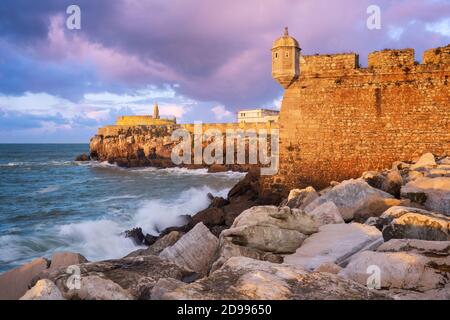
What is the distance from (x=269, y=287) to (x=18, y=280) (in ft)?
11.8

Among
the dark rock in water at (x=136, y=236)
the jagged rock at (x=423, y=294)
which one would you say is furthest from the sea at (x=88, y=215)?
the jagged rock at (x=423, y=294)

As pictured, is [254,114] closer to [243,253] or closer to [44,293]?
[243,253]

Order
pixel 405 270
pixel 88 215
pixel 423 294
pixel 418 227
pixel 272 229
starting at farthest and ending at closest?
1. pixel 88 215
2. pixel 272 229
3. pixel 418 227
4. pixel 405 270
5. pixel 423 294

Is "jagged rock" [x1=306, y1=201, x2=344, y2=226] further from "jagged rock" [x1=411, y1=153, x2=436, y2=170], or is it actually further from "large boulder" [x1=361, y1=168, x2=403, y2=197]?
"jagged rock" [x1=411, y1=153, x2=436, y2=170]

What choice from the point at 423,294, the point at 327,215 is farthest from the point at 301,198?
the point at 423,294

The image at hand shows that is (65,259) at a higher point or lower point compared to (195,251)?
higher

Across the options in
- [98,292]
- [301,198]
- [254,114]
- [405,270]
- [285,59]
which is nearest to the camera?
[98,292]

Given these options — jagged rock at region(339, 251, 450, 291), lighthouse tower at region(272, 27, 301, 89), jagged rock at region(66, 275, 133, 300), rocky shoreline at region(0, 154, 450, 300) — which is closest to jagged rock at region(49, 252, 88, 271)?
rocky shoreline at region(0, 154, 450, 300)

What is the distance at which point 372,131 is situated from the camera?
11.3 metres

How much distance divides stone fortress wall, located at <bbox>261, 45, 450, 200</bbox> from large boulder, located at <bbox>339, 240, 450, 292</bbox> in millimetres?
7595

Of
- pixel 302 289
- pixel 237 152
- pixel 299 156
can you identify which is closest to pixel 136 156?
pixel 237 152

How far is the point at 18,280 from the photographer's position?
4.73m
